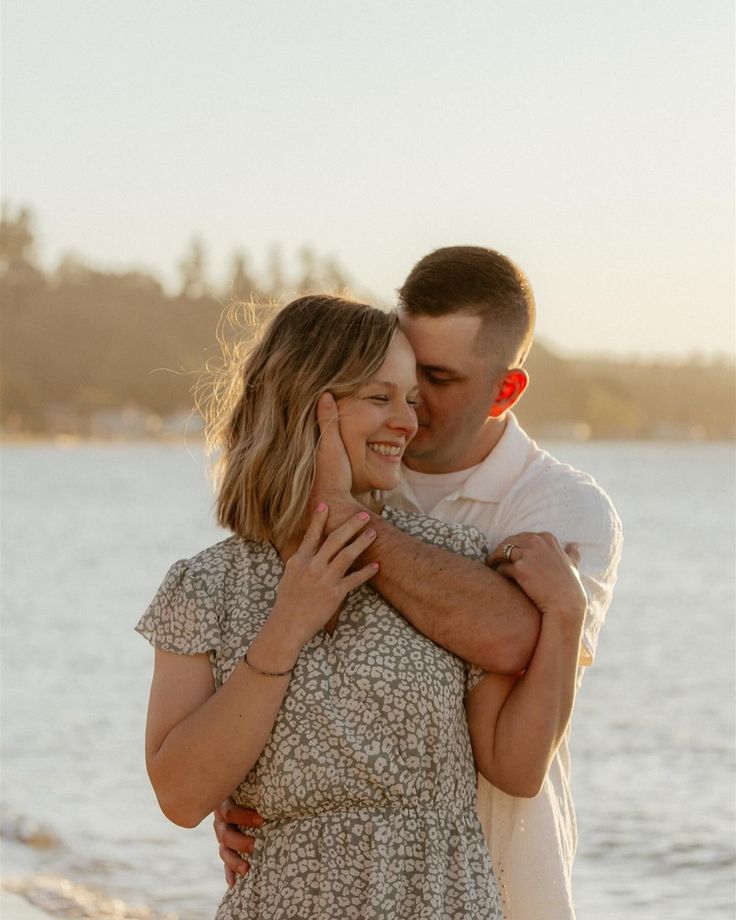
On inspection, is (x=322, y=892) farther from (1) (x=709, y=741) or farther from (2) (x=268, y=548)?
(1) (x=709, y=741)

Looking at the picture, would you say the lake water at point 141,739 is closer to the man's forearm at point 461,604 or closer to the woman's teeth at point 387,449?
the woman's teeth at point 387,449

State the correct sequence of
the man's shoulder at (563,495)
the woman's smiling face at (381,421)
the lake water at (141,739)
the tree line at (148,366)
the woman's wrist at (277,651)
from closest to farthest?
the woman's wrist at (277,651) → the woman's smiling face at (381,421) → the man's shoulder at (563,495) → the lake water at (141,739) → the tree line at (148,366)

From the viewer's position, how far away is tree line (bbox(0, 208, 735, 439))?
121 metres

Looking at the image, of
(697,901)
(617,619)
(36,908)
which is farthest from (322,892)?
(617,619)

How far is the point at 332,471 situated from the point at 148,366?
126347mm

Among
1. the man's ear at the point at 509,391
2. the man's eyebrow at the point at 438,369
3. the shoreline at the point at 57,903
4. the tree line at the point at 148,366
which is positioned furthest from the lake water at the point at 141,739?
the tree line at the point at 148,366

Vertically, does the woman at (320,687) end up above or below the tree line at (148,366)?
above

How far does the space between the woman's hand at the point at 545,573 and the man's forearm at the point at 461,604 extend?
0.03 m

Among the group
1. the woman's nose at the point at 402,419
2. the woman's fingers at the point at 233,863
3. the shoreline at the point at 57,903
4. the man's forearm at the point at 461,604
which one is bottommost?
the shoreline at the point at 57,903

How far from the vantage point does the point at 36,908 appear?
21.7ft

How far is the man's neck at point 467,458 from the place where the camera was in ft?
10.6

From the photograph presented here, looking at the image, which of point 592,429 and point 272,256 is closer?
point 272,256

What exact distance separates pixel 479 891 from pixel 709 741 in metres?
12.8

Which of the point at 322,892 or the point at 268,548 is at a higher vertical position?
the point at 268,548
